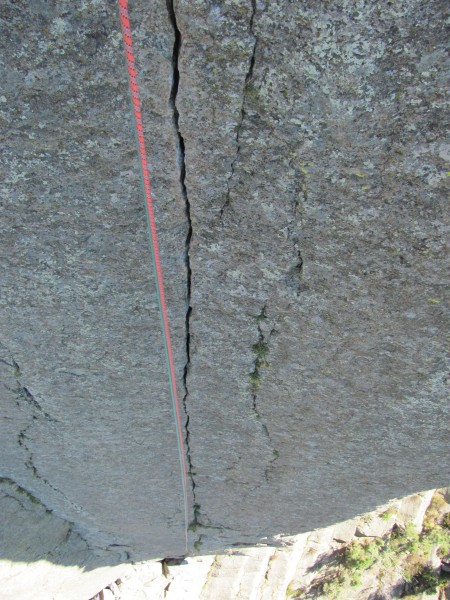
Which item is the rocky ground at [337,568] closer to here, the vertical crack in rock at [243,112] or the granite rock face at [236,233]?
the granite rock face at [236,233]

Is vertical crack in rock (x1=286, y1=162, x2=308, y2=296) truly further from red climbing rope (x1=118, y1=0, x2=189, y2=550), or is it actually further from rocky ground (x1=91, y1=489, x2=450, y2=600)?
rocky ground (x1=91, y1=489, x2=450, y2=600)

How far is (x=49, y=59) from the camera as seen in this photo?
2.21 feet

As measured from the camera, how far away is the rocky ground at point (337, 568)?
3152 mm

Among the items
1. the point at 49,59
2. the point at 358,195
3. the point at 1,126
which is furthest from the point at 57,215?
the point at 358,195

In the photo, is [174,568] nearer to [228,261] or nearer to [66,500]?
[66,500]

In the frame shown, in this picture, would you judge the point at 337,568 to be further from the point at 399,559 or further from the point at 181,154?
the point at 181,154

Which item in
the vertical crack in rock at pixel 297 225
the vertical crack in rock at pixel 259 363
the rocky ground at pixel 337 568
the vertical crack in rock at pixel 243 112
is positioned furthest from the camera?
the rocky ground at pixel 337 568

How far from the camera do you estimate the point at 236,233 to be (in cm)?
90

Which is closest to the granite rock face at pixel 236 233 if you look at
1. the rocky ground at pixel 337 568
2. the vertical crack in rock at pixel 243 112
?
the vertical crack in rock at pixel 243 112

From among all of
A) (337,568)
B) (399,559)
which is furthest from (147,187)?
(399,559)

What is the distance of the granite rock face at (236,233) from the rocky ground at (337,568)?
1.73 m

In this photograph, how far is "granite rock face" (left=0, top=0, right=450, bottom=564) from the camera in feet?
2.11

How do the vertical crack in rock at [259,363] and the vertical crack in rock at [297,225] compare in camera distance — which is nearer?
the vertical crack in rock at [297,225]

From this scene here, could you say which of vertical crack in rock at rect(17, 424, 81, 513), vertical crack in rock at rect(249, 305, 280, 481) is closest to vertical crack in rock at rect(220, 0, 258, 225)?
vertical crack in rock at rect(249, 305, 280, 481)
